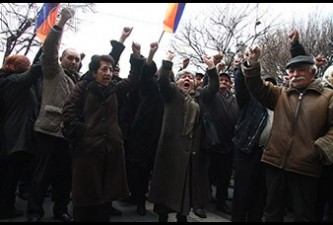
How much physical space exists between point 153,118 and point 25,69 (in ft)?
5.66

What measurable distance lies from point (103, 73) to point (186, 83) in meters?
1.19

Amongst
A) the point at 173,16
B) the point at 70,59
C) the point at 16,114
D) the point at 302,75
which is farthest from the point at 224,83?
the point at 16,114

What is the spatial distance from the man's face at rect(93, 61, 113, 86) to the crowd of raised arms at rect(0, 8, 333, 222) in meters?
0.01

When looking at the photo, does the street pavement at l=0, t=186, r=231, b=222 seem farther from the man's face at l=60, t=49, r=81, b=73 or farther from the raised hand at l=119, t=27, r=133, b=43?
the raised hand at l=119, t=27, r=133, b=43

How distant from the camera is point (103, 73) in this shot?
12.4 feet

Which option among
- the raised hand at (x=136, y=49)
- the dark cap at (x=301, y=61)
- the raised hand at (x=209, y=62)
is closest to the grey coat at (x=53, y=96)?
the raised hand at (x=136, y=49)

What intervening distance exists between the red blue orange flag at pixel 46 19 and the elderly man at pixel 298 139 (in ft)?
8.52

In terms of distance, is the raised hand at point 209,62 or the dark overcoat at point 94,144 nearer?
the dark overcoat at point 94,144

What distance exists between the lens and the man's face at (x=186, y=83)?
4.57 metres

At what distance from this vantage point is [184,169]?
168 inches

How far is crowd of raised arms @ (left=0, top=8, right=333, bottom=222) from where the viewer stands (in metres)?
3.45

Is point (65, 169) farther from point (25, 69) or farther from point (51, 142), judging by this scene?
point (25, 69)

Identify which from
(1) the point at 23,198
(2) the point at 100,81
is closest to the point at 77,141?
(2) the point at 100,81

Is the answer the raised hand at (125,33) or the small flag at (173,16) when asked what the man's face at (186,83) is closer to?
the small flag at (173,16)
